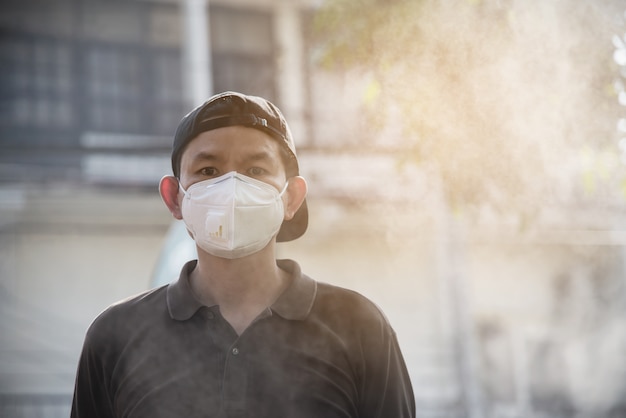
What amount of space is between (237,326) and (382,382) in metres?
0.38

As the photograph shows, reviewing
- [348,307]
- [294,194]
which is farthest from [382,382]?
[294,194]

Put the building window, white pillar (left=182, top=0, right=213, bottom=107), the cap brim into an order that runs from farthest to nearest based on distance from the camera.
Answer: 1. the building window
2. white pillar (left=182, top=0, right=213, bottom=107)
3. the cap brim

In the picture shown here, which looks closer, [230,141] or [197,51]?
[230,141]

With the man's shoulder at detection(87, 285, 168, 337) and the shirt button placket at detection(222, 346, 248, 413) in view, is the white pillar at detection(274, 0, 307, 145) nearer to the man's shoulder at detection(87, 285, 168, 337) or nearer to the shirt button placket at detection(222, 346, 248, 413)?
the man's shoulder at detection(87, 285, 168, 337)

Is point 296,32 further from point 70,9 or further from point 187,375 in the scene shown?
point 187,375

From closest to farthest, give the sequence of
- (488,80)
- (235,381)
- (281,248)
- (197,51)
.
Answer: (235,381)
(488,80)
(281,248)
(197,51)

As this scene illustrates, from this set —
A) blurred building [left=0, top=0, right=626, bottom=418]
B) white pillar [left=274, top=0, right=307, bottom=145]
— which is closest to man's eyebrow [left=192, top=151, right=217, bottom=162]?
blurred building [left=0, top=0, right=626, bottom=418]

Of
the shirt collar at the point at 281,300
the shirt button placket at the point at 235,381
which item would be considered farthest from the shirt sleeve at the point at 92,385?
the shirt button placket at the point at 235,381

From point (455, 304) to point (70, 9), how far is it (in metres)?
6.42

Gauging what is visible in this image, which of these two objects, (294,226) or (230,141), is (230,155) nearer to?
(230,141)

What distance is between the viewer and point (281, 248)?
8.81 m

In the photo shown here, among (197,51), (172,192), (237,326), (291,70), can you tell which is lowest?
(237,326)

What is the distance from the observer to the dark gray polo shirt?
170 cm

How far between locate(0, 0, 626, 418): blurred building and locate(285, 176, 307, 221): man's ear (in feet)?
21.5
